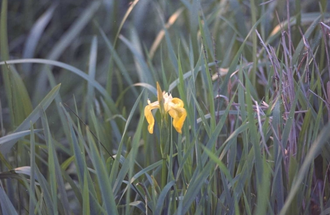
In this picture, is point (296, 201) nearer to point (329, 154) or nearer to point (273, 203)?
point (273, 203)

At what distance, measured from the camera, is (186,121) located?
82cm

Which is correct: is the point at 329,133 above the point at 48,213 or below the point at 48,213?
above

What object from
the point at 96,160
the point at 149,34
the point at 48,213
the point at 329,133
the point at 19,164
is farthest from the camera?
the point at 149,34

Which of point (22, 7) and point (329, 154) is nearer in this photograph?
point (329, 154)

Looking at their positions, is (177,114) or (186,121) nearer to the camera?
(177,114)

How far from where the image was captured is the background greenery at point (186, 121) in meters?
0.70

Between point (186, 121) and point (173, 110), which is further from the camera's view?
point (186, 121)

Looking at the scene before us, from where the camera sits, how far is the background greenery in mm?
698

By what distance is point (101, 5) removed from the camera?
195 centimetres

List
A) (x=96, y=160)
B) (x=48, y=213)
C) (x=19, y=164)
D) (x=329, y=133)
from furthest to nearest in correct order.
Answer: (x=19, y=164) → (x=48, y=213) → (x=96, y=160) → (x=329, y=133)

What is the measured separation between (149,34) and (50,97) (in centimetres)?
117

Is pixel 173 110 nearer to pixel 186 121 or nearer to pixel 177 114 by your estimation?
pixel 177 114

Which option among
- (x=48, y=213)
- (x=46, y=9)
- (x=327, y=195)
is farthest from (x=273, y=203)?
(x=46, y=9)

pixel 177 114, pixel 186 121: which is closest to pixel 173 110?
pixel 177 114
